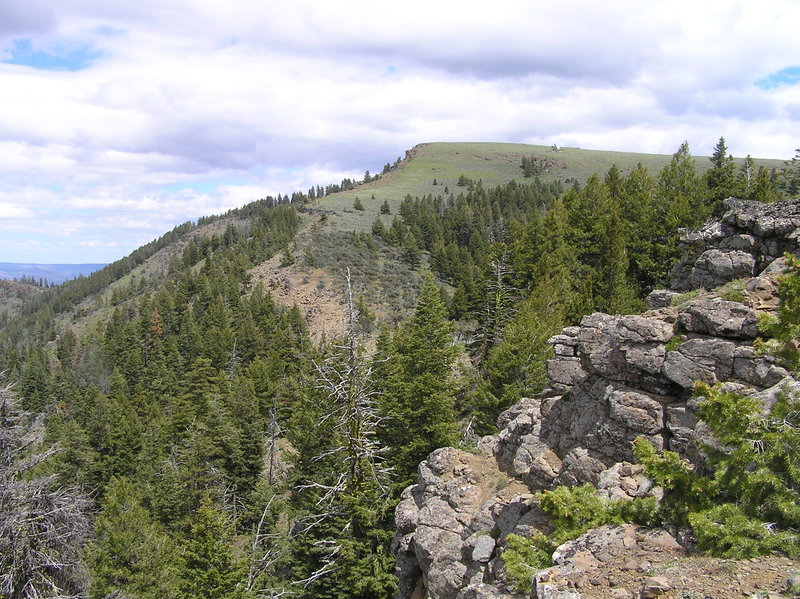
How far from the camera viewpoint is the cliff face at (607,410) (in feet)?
36.6

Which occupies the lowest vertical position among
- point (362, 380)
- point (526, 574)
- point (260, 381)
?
point (260, 381)

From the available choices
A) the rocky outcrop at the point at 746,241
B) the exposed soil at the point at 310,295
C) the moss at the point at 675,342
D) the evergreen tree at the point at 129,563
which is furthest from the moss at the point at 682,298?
the exposed soil at the point at 310,295

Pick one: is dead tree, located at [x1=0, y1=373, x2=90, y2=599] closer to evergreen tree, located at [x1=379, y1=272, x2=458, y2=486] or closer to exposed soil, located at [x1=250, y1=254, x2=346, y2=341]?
evergreen tree, located at [x1=379, y1=272, x2=458, y2=486]

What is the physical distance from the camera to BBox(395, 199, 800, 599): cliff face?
36.6 feet

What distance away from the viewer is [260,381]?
48.9 metres

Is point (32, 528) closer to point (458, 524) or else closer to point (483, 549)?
point (458, 524)

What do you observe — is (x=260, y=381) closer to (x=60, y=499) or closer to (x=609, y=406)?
(x=60, y=499)

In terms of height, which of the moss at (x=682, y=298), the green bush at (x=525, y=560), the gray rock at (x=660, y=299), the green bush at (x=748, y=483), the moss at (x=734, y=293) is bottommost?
the green bush at (x=525, y=560)

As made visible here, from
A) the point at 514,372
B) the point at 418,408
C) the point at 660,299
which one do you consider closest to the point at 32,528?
the point at 418,408

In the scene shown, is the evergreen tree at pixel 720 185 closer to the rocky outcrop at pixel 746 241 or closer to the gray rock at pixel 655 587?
the rocky outcrop at pixel 746 241

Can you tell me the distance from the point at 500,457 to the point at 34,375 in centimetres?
8083

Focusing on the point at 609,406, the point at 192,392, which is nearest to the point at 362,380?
the point at 609,406

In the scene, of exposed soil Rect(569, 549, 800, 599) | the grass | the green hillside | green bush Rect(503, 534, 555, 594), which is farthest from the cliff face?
the grass

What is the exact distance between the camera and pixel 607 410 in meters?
12.9
